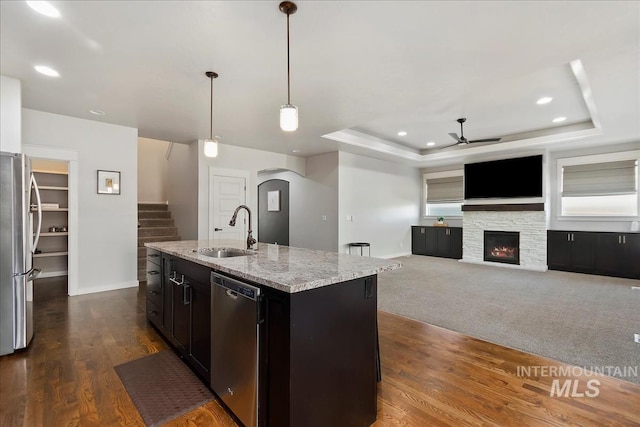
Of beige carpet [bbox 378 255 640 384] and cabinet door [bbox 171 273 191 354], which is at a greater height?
cabinet door [bbox 171 273 191 354]

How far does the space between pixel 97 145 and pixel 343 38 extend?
4.28 metres

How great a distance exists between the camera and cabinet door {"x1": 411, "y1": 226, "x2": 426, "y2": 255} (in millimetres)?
8633

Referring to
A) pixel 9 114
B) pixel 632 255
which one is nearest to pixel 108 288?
pixel 9 114

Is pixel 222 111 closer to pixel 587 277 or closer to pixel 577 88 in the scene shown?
pixel 577 88

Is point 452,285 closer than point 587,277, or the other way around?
point 452,285

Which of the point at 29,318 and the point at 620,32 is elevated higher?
the point at 620,32

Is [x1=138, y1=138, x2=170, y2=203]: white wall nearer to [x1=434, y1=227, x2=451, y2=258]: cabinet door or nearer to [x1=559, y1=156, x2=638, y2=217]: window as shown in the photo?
[x1=434, y1=227, x2=451, y2=258]: cabinet door

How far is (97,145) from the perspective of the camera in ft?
15.3

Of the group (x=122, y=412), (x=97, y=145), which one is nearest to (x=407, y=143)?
(x=97, y=145)

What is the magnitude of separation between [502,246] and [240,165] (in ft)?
20.8

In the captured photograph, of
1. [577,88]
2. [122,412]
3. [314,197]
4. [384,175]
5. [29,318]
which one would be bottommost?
[122,412]

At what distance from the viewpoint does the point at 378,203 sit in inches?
305

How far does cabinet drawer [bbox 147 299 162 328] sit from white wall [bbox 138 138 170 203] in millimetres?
5110

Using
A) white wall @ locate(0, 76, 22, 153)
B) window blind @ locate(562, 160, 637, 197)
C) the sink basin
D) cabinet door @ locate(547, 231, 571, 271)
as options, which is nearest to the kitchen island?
the sink basin
